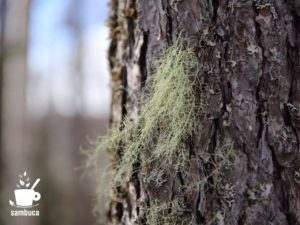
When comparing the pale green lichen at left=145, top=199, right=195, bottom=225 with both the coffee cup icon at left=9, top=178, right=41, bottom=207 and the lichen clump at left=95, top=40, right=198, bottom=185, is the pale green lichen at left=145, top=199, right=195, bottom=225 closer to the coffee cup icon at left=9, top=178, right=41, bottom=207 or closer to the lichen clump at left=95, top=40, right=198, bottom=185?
the lichen clump at left=95, top=40, right=198, bottom=185

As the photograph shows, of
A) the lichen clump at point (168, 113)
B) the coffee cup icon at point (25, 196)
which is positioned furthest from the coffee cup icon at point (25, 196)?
the lichen clump at point (168, 113)

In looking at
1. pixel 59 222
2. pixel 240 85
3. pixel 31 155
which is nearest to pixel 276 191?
pixel 240 85

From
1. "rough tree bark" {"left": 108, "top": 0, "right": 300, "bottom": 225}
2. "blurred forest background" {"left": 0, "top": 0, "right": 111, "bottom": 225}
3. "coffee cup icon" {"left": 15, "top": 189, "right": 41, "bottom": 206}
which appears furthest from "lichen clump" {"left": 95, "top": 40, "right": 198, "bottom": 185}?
"blurred forest background" {"left": 0, "top": 0, "right": 111, "bottom": 225}

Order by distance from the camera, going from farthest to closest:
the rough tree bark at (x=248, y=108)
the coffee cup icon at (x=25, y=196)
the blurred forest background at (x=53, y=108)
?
the blurred forest background at (x=53, y=108) → the coffee cup icon at (x=25, y=196) → the rough tree bark at (x=248, y=108)

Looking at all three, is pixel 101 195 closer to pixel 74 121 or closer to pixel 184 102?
pixel 184 102

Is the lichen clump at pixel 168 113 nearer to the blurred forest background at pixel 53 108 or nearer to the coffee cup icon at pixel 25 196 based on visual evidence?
the coffee cup icon at pixel 25 196

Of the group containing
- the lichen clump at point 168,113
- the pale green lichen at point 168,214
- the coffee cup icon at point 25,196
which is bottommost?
the coffee cup icon at point 25,196
